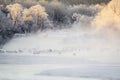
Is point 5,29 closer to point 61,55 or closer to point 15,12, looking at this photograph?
point 15,12

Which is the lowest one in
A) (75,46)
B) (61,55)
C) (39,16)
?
(61,55)

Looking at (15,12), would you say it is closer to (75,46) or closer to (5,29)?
(5,29)

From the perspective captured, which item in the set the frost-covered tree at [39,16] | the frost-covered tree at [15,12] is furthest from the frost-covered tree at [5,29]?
the frost-covered tree at [39,16]

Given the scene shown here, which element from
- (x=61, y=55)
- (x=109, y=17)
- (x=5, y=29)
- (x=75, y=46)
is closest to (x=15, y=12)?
(x=5, y=29)

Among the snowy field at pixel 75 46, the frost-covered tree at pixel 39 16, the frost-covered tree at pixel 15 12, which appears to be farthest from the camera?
the frost-covered tree at pixel 15 12

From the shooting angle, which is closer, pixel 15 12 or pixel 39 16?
pixel 39 16

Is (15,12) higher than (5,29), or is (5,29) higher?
(15,12)

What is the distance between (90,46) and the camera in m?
9.08

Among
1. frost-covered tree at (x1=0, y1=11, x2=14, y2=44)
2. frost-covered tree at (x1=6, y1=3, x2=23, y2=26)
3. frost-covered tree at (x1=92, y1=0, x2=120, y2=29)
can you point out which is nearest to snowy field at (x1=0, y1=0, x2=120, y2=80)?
frost-covered tree at (x1=92, y1=0, x2=120, y2=29)

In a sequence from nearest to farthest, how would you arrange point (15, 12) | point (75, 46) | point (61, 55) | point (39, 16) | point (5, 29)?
point (75, 46) < point (61, 55) < point (39, 16) < point (15, 12) < point (5, 29)

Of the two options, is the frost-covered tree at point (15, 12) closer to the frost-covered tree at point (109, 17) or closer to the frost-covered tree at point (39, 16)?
the frost-covered tree at point (39, 16)

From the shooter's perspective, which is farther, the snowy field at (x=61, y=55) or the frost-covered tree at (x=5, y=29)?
the frost-covered tree at (x=5, y=29)

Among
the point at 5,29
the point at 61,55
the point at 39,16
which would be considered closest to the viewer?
the point at 61,55

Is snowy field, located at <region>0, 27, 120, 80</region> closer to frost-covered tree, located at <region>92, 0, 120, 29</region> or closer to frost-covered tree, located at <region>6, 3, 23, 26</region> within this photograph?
frost-covered tree, located at <region>92, 0, 120, 29</region>
